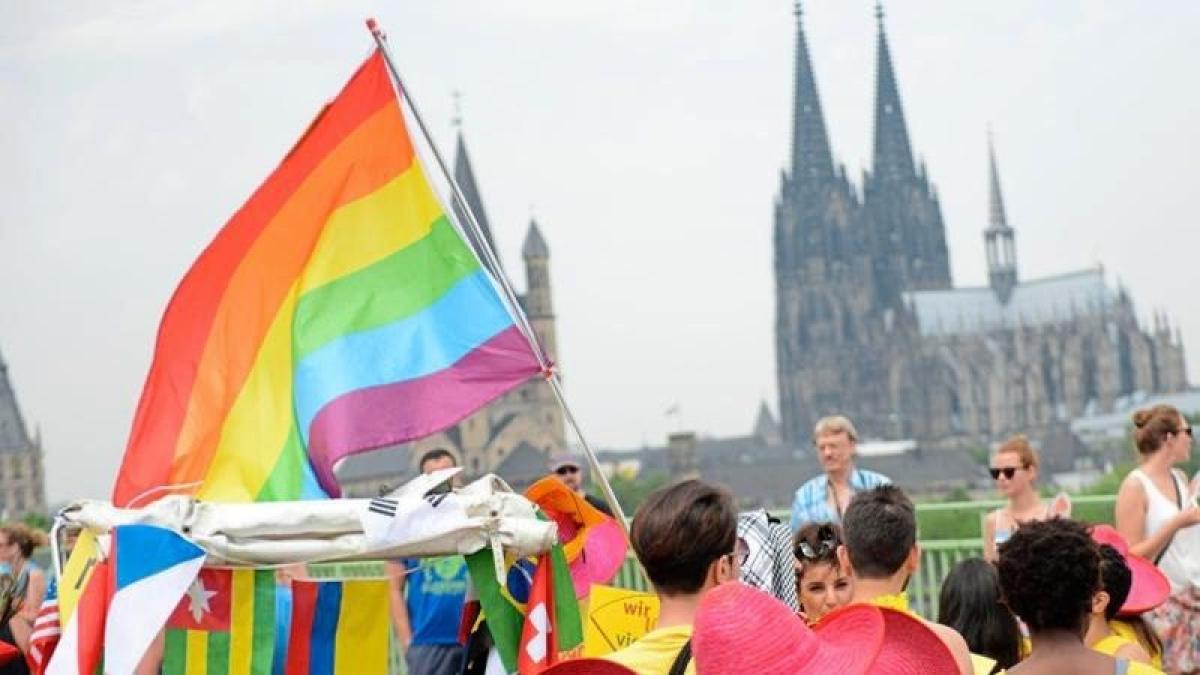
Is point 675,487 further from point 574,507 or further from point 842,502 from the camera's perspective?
point 842,502

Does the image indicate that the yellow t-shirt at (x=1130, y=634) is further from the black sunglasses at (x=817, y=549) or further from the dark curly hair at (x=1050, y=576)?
the dark curly hair at (x=1050, y=576)

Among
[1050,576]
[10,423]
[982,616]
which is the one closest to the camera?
[1050,576]

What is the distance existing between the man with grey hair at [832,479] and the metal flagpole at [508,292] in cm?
130

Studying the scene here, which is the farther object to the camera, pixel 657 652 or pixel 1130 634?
pixel 1130 634

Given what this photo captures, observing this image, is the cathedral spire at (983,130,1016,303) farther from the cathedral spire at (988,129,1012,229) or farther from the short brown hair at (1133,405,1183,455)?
the short brown hair at (1133,405,1183,455)

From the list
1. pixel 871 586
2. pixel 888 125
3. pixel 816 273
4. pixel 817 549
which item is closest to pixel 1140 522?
pixel 817 549

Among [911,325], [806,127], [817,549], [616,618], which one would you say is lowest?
[616,618]

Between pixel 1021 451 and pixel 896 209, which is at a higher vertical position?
pixel 896 209

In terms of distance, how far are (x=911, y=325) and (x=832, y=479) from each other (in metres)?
144

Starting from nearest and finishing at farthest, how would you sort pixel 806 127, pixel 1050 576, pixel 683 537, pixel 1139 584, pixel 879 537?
pixel 683 537 < pixel 1050 576 < pixel 879 537 < pixel 1139 584 < pixel 806 127

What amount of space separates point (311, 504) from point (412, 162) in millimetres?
1543

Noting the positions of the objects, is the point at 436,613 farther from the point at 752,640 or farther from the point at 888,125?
the point at 888,125

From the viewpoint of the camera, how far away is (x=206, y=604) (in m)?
5.66

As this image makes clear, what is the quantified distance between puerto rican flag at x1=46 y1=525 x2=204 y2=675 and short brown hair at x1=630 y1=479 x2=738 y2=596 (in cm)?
146
